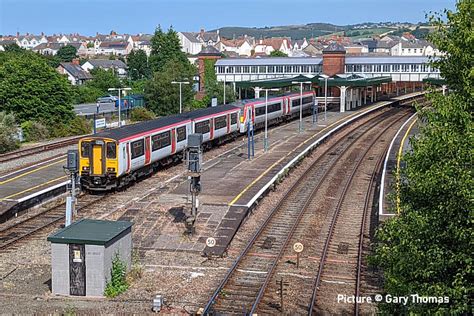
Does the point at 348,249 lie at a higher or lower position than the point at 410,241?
lower

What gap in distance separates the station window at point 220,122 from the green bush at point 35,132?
17.3 meters

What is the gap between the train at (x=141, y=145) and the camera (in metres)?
26.4

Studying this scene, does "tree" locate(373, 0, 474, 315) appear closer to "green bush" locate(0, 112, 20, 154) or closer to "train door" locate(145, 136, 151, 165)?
"train door" locate(145, 136, 151, 165)

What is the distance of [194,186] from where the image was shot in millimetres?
21094

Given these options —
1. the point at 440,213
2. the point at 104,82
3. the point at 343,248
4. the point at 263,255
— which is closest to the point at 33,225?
the point at 263,255

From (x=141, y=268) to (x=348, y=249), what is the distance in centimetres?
637

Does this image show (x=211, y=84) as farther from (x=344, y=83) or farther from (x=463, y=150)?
(x=463, y=150)

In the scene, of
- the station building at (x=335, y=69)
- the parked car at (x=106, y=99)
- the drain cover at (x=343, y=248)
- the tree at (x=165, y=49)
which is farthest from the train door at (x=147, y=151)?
the tree at (x=165, y=49)

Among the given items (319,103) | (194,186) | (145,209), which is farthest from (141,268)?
(319,103)

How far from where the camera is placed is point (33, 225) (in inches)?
885

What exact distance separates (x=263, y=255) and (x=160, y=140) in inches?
507

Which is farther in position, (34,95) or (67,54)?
(67,54)

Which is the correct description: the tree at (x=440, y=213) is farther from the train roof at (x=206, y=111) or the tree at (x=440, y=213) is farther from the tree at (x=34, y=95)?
the tree at (x=34, y=95)

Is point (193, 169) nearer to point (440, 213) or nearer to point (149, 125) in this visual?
point (149, 125)
